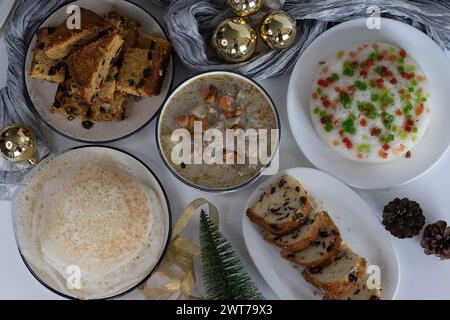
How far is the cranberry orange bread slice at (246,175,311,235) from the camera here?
1.63 m

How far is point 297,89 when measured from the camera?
5.55 feet

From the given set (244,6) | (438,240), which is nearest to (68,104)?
(244,6)

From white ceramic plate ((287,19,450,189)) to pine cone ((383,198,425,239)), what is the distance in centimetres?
6

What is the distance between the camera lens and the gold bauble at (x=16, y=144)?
5.36ft

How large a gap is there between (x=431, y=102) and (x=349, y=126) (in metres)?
0.24

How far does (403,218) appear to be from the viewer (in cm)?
163

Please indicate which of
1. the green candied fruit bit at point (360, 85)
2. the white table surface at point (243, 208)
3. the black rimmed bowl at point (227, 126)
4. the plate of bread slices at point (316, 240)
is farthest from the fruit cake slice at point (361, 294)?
the green candied fruit bit at point (360, 85)

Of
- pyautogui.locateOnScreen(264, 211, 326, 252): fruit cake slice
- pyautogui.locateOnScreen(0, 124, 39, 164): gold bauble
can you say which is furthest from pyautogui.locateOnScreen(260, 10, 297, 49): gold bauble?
pyautogui.locateOnScreen(0, 124, 39, 164): gold bauble

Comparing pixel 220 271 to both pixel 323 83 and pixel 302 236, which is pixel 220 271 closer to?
pixel 302 236

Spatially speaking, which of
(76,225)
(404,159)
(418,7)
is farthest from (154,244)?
(418,7)

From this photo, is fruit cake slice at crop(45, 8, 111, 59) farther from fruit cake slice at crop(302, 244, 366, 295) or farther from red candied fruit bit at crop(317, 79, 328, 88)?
fruit cake slice at crop(302, 244, 366, 295)

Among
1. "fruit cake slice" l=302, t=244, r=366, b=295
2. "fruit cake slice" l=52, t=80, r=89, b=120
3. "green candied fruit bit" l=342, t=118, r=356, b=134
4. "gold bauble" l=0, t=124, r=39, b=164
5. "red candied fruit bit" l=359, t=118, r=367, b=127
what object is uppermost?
"red candied fruit bit" l=359, t=118, r=367, b=127

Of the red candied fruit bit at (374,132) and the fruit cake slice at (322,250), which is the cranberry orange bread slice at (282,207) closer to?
the fruit cake slice at (322,250)
